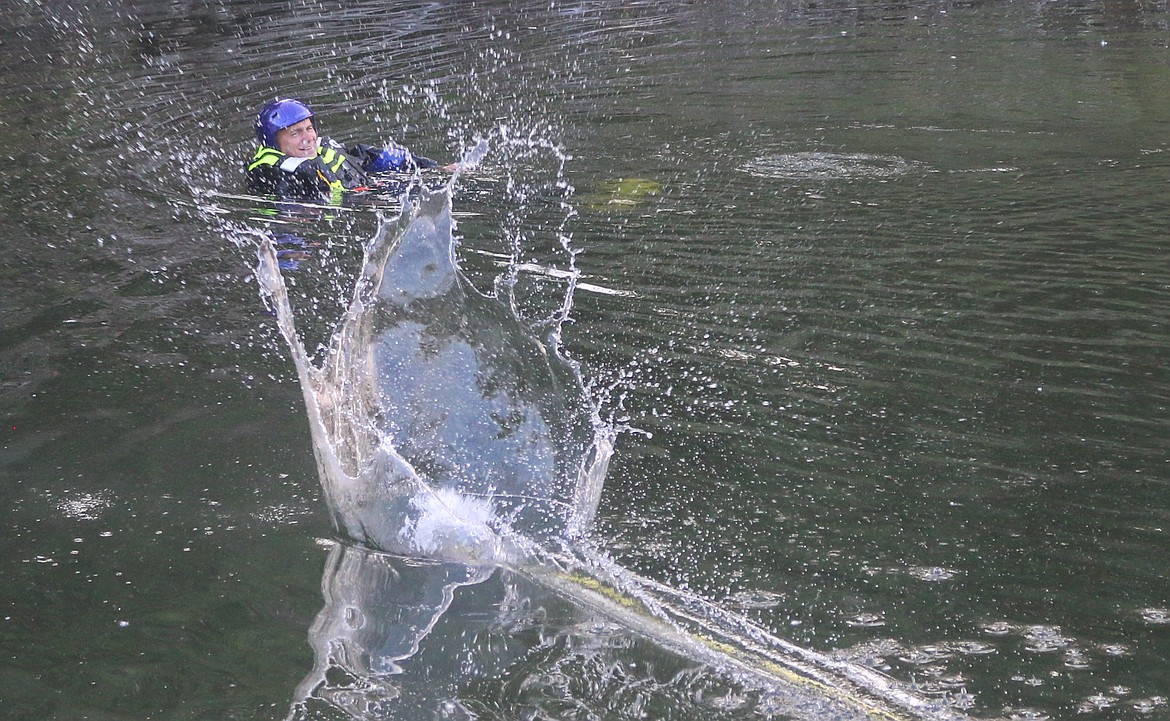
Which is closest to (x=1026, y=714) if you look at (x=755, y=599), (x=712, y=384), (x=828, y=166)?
(x=755, y=599)

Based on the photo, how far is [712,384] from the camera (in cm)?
631

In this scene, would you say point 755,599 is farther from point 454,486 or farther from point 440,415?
point 440,415

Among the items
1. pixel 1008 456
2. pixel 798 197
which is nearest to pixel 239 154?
pixel 798 197

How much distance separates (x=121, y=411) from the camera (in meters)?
6.36

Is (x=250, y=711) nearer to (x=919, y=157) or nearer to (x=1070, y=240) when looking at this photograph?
(x=1070, y=240)

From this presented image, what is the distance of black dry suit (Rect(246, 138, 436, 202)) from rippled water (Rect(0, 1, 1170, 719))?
0.98 ft

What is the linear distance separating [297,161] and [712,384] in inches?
177

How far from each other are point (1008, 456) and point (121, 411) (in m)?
4.24

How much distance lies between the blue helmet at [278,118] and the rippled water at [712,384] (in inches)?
22.7

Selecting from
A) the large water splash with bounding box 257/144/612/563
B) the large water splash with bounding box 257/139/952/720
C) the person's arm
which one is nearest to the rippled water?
the large water splash with bounding box 257/139/952/720

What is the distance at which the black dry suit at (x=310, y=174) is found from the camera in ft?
31.2

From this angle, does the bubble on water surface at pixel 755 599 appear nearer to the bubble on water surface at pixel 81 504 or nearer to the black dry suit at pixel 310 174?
the bubble on water surface at pixel 81 504

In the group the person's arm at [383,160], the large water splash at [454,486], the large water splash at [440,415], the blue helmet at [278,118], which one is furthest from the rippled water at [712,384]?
the person's arm at [383,160]

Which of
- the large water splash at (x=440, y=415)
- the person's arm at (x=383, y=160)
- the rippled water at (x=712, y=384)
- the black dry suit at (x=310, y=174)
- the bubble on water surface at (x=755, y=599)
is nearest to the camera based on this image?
the rippled water at (x=712, y=384)
